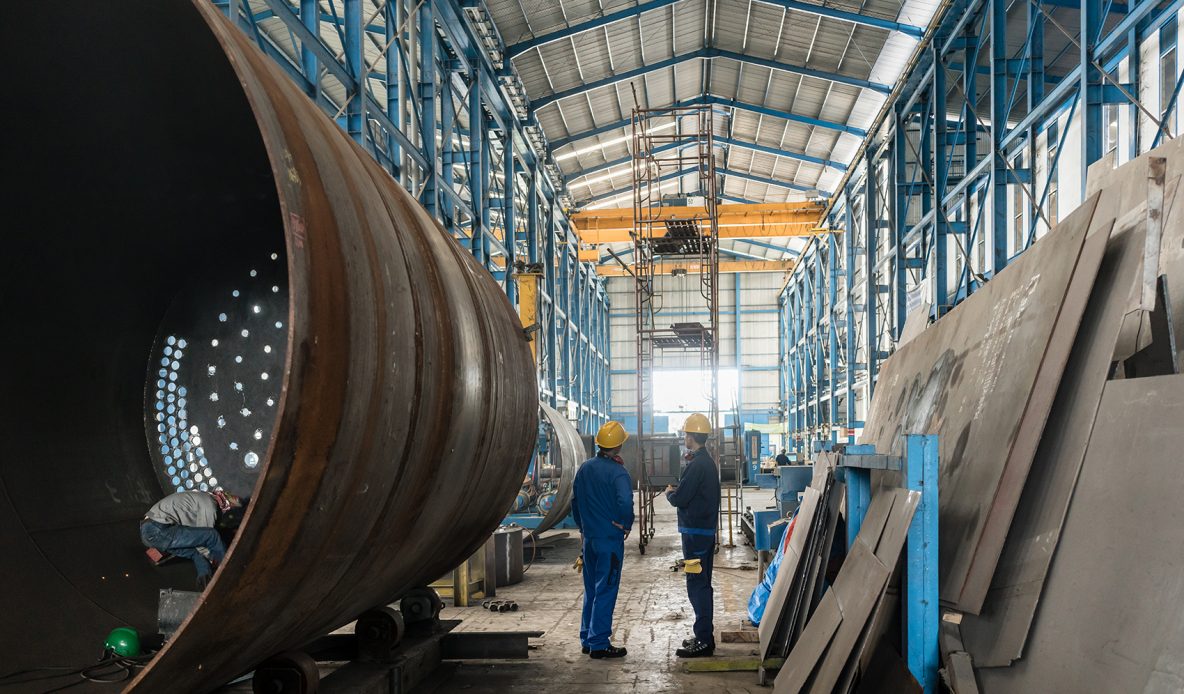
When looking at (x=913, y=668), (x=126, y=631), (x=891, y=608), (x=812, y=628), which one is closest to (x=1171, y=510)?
(x=913, y=668)

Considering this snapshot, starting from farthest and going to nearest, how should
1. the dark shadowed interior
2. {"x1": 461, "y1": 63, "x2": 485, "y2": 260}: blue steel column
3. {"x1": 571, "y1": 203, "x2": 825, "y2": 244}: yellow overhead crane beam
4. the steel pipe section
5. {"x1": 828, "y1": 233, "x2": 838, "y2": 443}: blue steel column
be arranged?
1. {"x1": 828, "y1": 233, "x2": 838, "y2": 443}: blue steel column
2. {"x1": 571, "y1": 203, "x2": 825, "y2": 244}: yellow overhead crane beam
3. {"x1": 461, "y1": 63, "x2": 485, "y2": 260}: blue steel column
4. the dark shadowed interior
5. the steel pipe section

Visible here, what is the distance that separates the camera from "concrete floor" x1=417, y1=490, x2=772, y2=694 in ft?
18.4

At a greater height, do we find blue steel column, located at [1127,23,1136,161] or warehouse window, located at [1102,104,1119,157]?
warehouse window, located at [1102,104,1119,157]

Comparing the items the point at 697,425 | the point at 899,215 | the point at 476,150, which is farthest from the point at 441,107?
the point at 697,425

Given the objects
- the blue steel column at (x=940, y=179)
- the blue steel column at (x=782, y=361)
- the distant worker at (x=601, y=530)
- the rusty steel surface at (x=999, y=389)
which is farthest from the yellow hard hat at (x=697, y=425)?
the blue steel column at (x=782, y=361)

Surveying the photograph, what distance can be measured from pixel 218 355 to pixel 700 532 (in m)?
3.64

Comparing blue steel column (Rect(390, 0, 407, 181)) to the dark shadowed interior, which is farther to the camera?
blue steel column (Rect(390, 0, 407, 181))

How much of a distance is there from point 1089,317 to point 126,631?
4007mm

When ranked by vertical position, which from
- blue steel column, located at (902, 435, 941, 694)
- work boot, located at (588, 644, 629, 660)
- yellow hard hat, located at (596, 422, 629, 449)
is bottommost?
work boot, located at (588, 644, 629, 660)

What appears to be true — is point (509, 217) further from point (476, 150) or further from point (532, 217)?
point (532, 217)

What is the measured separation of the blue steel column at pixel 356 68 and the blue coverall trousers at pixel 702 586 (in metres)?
5.34

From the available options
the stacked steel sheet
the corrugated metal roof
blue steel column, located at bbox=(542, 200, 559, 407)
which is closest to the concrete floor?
the stacked steel sheet

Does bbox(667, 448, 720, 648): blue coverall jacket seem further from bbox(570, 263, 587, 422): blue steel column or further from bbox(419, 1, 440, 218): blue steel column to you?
bbox(570, 263, 587, 422): blue steel column

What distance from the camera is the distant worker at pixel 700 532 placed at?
20.8 ft
